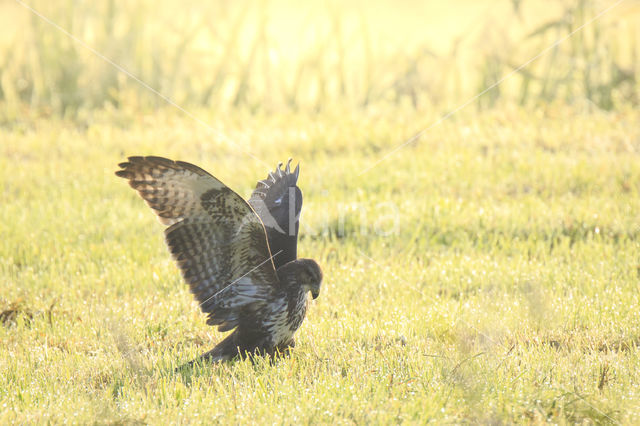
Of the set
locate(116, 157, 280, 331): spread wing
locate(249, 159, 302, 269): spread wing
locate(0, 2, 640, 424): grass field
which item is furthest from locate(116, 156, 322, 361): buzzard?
locate(249, 159, 302, 269): spread wing

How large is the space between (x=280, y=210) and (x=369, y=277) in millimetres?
1430

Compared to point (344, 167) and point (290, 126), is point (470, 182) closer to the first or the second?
point (344, 167)

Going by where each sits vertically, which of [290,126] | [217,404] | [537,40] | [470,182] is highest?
[537,40]

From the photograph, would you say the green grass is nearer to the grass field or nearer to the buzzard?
the grass field

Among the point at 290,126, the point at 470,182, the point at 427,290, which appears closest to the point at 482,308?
the point at 427,290

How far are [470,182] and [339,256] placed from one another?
235cm

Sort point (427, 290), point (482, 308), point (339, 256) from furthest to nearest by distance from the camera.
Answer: point (339, 256)
point (427, 290)
point (482, 308)

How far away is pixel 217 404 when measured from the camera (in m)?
3.55

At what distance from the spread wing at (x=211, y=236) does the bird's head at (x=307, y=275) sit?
129mm

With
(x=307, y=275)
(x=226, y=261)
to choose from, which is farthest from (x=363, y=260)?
(x=226, y=261)

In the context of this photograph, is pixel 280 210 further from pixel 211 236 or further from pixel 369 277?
pixel 369 277

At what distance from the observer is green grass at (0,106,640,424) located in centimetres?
362

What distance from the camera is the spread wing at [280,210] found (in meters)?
4.57

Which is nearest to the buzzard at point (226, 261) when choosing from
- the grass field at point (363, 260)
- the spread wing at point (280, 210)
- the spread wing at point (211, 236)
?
the spread wing at point (211, 236)
